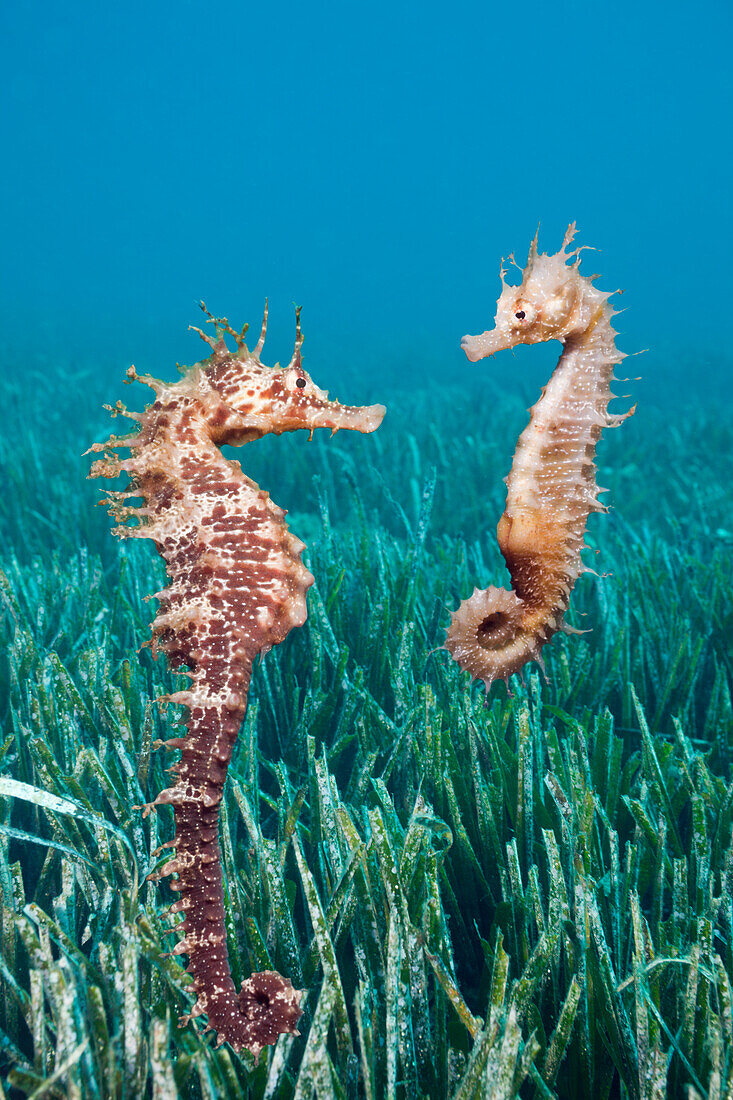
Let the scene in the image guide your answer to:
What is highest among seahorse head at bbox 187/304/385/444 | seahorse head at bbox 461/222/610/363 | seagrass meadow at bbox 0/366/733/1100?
seahorse head at bbox 461/222/610/363

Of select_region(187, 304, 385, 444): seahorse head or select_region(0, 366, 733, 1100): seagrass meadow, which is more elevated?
select_region(187, 304, 385, 444): seahorse head

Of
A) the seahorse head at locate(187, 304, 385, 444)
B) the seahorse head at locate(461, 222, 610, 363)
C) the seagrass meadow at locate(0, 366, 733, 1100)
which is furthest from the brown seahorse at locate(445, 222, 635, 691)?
the seagrass meadow at locate(0, 366, 733, 1100)

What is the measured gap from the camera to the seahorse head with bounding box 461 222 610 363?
1.15m

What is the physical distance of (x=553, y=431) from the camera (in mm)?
1202

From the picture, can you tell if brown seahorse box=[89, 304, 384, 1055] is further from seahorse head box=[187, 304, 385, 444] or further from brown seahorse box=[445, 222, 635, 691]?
brown seahorse box=[445, 222, 635, 691]

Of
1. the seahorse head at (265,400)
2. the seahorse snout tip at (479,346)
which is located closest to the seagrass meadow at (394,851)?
the seahorse head at (265,400)

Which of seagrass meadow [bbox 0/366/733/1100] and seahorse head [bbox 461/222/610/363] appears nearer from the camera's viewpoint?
seagrass meadow [bbox 0/366/733/1100]

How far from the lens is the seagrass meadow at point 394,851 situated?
1.04 metres

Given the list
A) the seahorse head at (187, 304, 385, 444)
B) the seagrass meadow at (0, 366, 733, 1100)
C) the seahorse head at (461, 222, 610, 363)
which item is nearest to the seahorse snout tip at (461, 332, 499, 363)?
the seahorse head at (461, 222, 610, 363)

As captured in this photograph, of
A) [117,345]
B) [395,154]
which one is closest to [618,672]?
[117,345]

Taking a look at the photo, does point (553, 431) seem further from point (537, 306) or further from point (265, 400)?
point (265, 400)

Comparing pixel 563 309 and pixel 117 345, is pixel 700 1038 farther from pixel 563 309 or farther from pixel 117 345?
pixel 117 345

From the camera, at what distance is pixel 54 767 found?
1601mm

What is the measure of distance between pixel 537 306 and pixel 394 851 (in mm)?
1067
